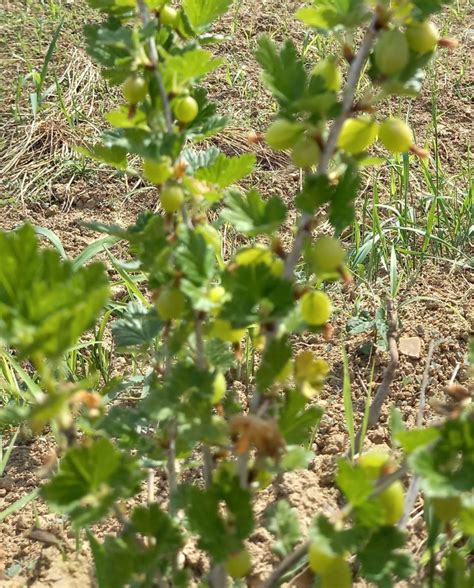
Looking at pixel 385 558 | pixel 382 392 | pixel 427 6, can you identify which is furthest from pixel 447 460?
pixel 382 392

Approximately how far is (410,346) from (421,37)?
119 cm

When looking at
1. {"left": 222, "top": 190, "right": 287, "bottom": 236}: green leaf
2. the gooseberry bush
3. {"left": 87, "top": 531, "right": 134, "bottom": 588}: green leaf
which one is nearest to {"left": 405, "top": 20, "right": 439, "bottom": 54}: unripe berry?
the gooseberry bush

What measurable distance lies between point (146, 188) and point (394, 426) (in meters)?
1.83

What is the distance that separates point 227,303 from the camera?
Result: 0.82 metres

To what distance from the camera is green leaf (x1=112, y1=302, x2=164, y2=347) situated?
1.10m

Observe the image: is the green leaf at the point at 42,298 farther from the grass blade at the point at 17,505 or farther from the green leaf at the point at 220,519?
the grass blade at the point at 17,505

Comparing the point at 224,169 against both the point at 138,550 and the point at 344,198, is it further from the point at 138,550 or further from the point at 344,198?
the point at 138,550

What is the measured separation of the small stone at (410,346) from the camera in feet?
6.10

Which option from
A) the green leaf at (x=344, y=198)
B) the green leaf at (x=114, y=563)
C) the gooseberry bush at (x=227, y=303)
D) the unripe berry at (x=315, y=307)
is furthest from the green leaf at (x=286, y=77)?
the green leaf at (x=114, y=563)

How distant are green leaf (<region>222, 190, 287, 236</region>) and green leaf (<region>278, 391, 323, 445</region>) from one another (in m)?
0.23

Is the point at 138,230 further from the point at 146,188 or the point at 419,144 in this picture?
the point at 419,144

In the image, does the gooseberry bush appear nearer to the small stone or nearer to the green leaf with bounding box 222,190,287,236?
the green leaf with bounding box 222,190,287,236

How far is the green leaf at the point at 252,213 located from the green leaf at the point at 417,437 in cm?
27

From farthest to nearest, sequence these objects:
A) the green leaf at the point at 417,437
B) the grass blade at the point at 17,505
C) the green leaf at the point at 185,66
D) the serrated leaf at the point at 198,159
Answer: the grass blade at the point at 17,505 → the serrated leaf at the point at 198,159 → the green leaf at the point at 185,66 → the green leaf at the point at 417,437
